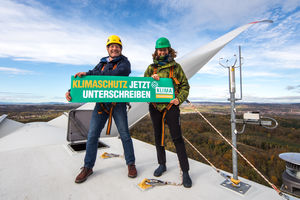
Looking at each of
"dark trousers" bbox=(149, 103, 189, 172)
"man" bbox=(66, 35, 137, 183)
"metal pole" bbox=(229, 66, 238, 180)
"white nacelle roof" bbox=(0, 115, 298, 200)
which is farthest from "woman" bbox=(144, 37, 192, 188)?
"metal pole" bbox=(229, 66, 238, 180)

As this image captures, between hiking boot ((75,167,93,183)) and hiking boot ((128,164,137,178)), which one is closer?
hiking boot ((75,167,93,183))

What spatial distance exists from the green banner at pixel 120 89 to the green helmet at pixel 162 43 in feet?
1.12

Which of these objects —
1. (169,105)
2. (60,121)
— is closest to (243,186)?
(169,105)

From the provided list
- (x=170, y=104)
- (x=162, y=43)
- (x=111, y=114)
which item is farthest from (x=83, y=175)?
(x=162, y=43)

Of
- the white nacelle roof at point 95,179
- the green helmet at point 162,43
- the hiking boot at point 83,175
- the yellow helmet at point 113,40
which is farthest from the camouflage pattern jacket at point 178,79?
the hiking boot at point 83,175

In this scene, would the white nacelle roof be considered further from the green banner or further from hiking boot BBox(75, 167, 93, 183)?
the green banner

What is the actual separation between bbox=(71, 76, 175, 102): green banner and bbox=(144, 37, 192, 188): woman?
0.26 ft

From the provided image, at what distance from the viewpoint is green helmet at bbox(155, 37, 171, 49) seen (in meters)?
1.70

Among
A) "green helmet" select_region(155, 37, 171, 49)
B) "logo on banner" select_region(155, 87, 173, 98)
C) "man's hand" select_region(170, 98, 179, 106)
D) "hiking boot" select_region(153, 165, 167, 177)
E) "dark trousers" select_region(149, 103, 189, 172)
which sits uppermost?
"green helmet" select_region(155, 37, 171, 49)

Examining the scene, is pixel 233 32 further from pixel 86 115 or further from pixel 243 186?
pixel 86 115

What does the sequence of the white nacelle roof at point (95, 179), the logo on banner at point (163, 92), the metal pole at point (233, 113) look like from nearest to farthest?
the white nacelle roof at point (95, 179)
the metal pole at point (233, 113)
the logo on banner at point (163, 92)

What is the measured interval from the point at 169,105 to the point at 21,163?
2.13 m

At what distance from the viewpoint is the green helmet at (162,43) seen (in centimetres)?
170

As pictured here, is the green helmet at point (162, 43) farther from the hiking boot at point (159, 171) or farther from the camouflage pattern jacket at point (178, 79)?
the hiking boot at point (159, 171)
